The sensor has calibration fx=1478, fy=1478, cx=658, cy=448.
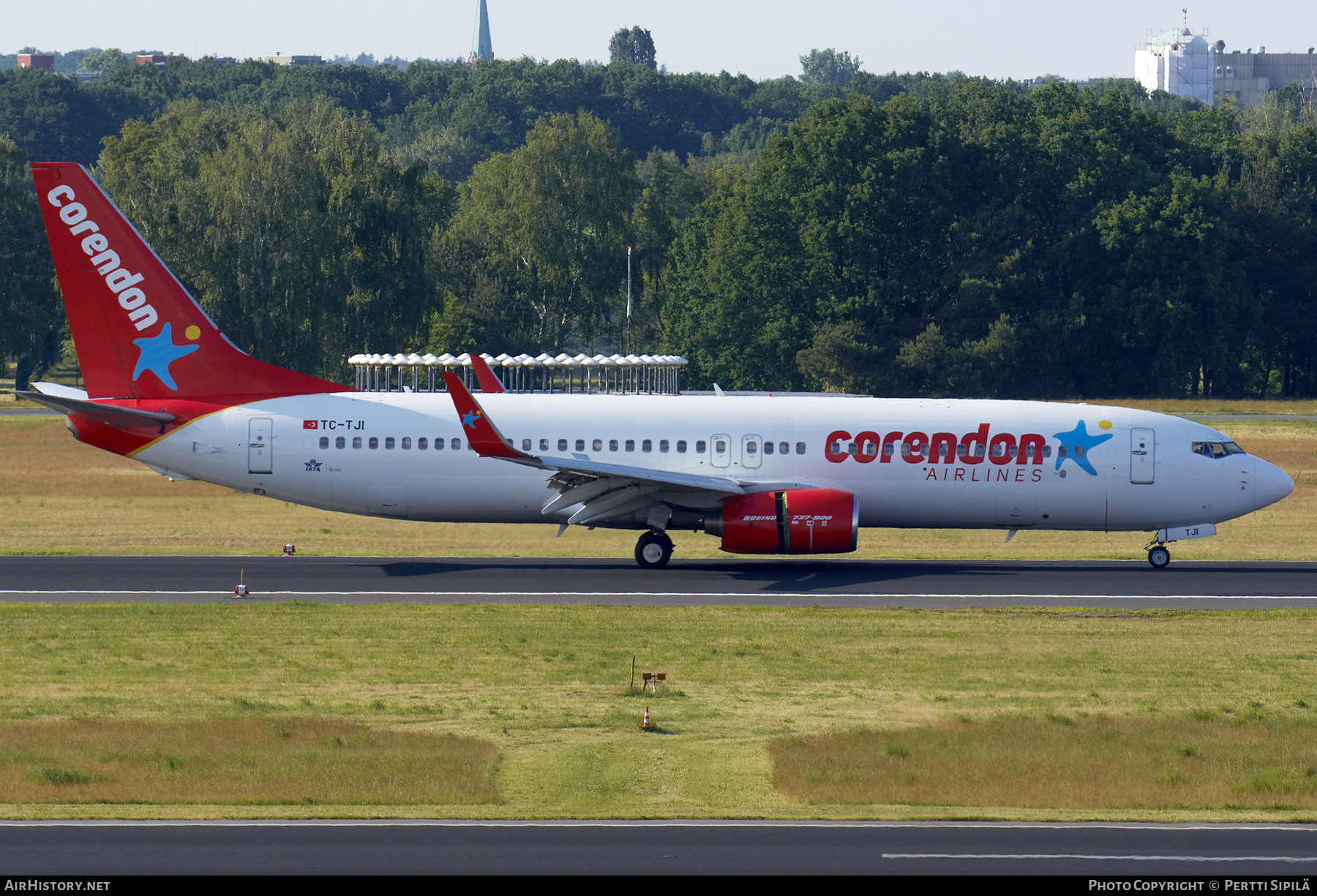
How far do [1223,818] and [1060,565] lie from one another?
23.6 metres

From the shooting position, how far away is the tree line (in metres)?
90.2

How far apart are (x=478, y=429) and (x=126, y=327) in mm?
11211


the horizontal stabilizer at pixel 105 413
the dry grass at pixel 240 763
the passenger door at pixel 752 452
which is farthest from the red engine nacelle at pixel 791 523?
the dry grass at pixel 240 763

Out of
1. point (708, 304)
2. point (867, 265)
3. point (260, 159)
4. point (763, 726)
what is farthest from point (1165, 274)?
point (763, 726)

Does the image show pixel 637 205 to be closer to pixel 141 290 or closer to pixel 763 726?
pixel 141 290

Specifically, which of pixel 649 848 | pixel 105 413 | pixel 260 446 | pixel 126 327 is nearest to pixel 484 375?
pixel 260 446

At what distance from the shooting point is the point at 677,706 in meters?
23.4

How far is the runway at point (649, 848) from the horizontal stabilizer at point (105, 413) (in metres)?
22.8

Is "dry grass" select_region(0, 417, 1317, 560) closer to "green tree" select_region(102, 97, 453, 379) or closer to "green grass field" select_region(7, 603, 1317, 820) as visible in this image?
"green grass field" select_region(7, 603, 1317, 820)

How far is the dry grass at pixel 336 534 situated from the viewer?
1706 inches

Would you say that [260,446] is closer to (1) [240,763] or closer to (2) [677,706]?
(2) [677,706]

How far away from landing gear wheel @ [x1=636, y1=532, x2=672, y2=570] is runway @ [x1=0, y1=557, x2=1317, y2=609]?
1.23 ft

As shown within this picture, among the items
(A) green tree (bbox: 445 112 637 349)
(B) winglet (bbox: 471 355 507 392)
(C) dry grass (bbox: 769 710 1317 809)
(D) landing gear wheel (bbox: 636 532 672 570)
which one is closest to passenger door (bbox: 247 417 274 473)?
(B) winglet (bbox: 471 355 507 392)

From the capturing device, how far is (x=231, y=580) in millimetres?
36344
